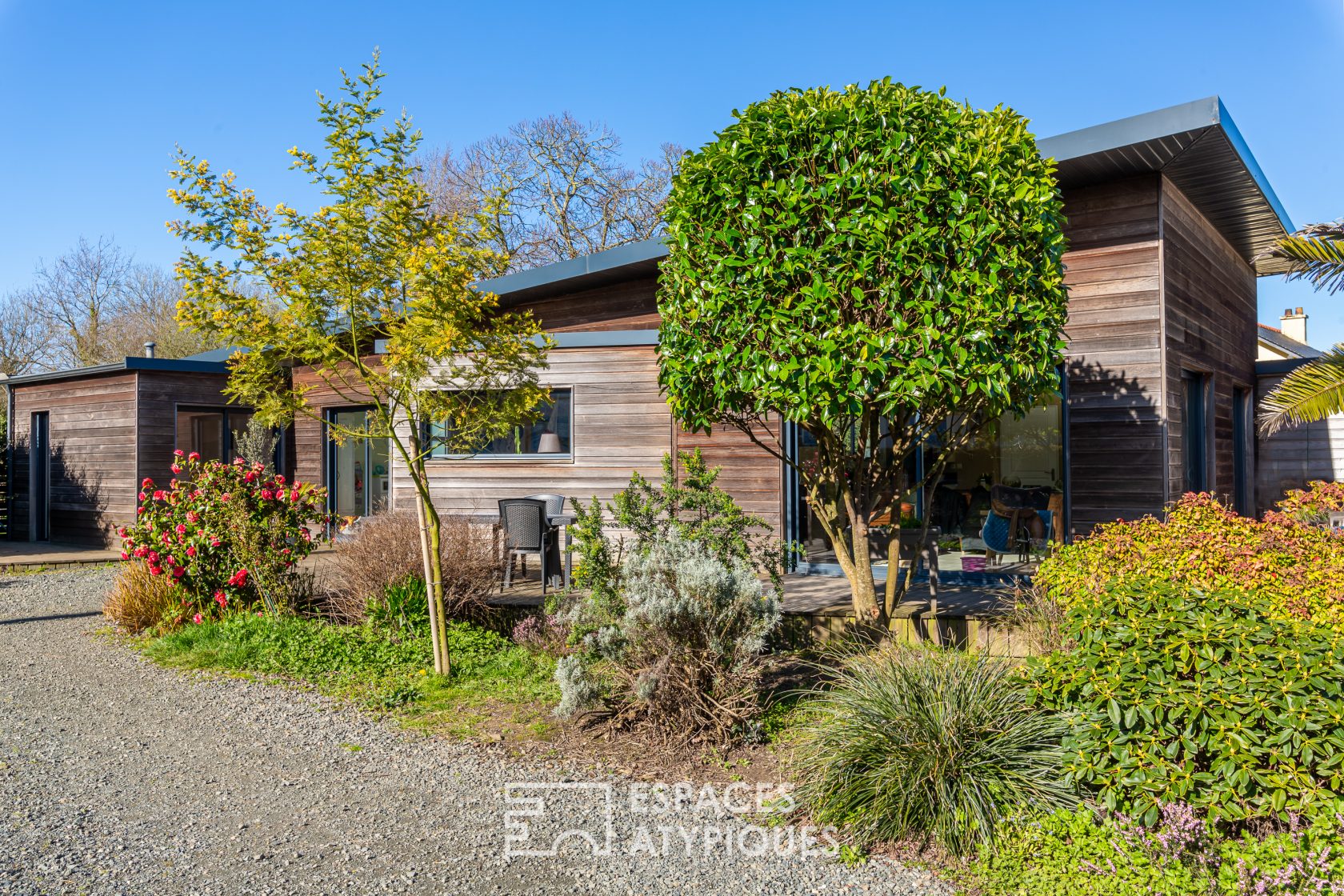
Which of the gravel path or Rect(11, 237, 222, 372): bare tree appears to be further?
Rect(11, 237, 222, 372): bare tree

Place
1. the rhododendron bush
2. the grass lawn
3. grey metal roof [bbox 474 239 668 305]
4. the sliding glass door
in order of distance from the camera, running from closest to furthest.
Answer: the grass lawn
the rhododendron bush
grey metal roof [bbox 474 239 668 305]
the sliding glass door

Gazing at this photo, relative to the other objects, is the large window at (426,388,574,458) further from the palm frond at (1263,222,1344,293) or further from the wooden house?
the palm frond at (1263,222,1344,293)

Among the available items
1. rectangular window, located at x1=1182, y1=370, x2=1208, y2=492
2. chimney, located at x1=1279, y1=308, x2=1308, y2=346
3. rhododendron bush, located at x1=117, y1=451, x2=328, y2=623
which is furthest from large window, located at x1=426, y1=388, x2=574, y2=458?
chimney, located at x1=1279, y1=308, x2=1308, y2=346

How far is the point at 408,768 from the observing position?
4379 mm

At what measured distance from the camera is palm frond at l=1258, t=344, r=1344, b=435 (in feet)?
24.4

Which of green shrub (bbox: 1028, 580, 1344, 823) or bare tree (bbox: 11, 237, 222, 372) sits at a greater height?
bare tree (bbox: 11, 237, 222, 372)

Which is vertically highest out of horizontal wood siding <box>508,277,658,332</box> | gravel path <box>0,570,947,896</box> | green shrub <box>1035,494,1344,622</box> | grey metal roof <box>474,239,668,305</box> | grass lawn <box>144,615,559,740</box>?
grey metal roof <box>474,239,668,305</box>

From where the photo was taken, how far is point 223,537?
24.3 feet

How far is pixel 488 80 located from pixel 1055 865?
44.1ft

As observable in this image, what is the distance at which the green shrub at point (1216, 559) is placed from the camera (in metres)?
4.02

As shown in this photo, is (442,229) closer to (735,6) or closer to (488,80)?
(735,6)

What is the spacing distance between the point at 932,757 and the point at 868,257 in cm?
266

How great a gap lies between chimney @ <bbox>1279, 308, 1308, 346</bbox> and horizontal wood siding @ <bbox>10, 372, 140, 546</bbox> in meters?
27.2

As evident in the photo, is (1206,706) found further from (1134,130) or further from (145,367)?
(145,367)
